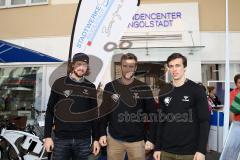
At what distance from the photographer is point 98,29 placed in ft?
21.7

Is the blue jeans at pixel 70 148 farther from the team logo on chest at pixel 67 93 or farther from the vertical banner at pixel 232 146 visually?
the vertical banner at pixel 232 146

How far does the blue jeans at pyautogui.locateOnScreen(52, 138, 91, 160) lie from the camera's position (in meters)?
2.93

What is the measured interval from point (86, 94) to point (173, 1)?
22.0 feet

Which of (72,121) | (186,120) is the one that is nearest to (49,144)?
(72,121)

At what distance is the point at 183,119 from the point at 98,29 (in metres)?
4.42

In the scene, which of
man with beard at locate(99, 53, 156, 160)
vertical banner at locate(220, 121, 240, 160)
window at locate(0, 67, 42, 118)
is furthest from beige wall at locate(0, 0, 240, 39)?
man with beard at locate(99, 53, 156, 160)

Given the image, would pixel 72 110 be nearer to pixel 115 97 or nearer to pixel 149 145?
pixel 115 97

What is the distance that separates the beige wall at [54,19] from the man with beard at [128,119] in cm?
640

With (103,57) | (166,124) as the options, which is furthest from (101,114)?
(103,57)

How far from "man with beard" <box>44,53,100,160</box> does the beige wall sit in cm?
648

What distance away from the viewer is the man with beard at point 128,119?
3004 mm

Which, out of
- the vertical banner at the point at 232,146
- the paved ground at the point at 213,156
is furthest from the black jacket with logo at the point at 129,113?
the paved ground at the point at 213,156

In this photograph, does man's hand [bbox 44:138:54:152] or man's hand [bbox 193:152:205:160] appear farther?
man's hand [bbox 44:138:54:152]

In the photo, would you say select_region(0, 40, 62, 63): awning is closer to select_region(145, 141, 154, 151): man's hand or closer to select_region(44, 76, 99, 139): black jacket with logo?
select_region(44, 76, 99, 139): black jacket with logo
